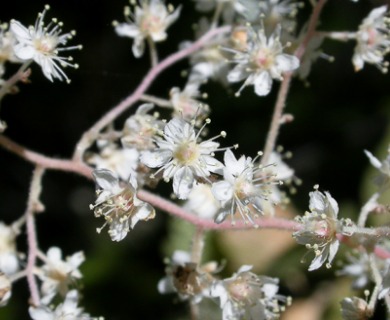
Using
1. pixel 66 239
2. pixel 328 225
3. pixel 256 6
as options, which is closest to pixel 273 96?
pixel 256 6

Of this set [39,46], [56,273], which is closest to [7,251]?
[56,273]

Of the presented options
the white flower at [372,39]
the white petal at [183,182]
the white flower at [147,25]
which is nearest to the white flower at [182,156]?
the white petal at [183,182]

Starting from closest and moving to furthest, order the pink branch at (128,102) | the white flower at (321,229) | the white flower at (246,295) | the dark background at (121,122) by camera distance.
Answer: the white flower at (321,229) < the white flower at (246,295) < the pink branch at (128,102) < the dark background at (121,122)

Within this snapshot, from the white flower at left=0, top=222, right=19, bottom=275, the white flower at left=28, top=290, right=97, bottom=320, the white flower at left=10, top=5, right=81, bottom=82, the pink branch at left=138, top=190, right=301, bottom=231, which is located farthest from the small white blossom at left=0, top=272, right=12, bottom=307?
the white flower at left=10, top=5, right=81, bottom=82

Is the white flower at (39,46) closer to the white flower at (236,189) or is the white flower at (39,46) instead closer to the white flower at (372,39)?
the white flower at (236,189)

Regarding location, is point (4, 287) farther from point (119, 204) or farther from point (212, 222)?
point (212, 222)

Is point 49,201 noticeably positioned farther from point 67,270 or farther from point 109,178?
point 109,178

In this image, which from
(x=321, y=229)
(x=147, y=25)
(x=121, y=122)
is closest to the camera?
(x=321, y=229)
